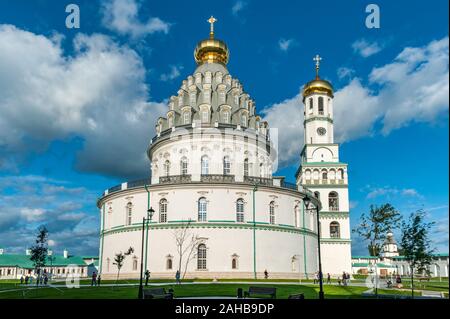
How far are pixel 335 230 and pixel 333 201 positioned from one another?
163 inches

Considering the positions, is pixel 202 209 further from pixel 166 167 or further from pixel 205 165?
pixel 166 167

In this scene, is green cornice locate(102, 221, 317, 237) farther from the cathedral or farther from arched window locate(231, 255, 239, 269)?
arched window locate(231, 255, 239, 269)

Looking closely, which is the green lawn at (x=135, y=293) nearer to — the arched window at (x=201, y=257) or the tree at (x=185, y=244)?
the tree at (x=185, y=244)

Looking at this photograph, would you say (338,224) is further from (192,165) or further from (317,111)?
(192,165)

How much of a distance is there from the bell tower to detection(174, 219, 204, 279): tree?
24851 millimetres

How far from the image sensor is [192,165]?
49719mm

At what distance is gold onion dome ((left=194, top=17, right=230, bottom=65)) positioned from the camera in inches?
2335

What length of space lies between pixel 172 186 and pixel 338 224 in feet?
94.0

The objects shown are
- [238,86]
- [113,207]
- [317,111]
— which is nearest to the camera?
[113,207]

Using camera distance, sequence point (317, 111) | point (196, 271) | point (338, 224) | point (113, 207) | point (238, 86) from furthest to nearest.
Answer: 1. point (317, 111)
2. point (338, 224)
3. point (238, 86)
4. point (113, 207)
5. point (196, 271)

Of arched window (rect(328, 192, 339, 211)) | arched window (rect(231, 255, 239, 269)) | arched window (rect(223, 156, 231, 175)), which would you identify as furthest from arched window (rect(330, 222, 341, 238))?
arched window (rect(231, 255, 239, 269))

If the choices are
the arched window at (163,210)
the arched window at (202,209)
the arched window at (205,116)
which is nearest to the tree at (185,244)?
the arched window at (202,209)

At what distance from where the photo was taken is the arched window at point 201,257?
42.5 meters
